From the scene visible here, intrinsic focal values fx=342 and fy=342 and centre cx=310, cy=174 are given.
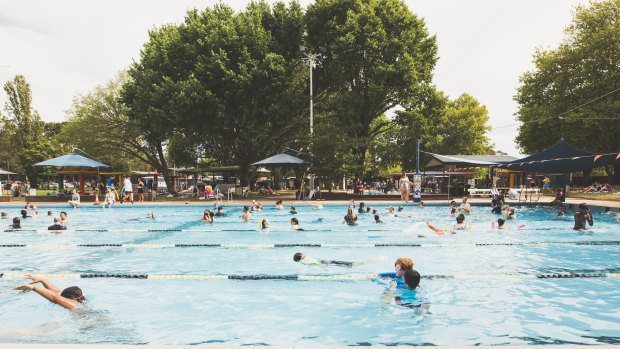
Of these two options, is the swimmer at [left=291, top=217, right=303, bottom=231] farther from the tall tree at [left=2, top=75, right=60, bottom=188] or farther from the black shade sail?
the tall tree at [left=2, top=75, right=60, bottom=188]

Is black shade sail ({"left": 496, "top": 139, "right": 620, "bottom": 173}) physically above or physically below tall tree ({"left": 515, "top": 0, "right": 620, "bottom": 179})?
below

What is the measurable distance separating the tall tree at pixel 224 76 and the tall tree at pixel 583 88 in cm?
2674

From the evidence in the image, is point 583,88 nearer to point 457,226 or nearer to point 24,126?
point 457,226

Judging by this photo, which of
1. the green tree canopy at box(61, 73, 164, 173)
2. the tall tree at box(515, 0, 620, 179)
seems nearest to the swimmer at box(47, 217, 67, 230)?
the green tree canopy at box(61, 73, 164, 173)

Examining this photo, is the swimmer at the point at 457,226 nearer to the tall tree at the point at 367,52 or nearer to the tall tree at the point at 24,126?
the tall tree at the point at 367,52

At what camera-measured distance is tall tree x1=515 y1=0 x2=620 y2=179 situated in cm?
3375

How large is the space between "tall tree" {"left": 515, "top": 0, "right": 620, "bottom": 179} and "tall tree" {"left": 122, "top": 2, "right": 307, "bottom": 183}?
26739 millimetres

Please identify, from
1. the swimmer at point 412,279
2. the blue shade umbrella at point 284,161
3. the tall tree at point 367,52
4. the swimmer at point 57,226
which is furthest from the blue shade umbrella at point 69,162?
the swimmer at point 412,279

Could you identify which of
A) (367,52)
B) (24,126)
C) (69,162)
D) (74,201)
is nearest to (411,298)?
(74,201)

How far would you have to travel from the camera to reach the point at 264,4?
3102 cm

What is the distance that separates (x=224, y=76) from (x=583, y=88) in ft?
121

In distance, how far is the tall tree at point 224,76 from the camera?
28.0 meters

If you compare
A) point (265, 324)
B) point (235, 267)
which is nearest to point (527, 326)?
point (265, 324)

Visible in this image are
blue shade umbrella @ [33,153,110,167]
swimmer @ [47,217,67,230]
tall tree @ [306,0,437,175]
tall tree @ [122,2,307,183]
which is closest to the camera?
swimmer @ [47,217,67,230]
